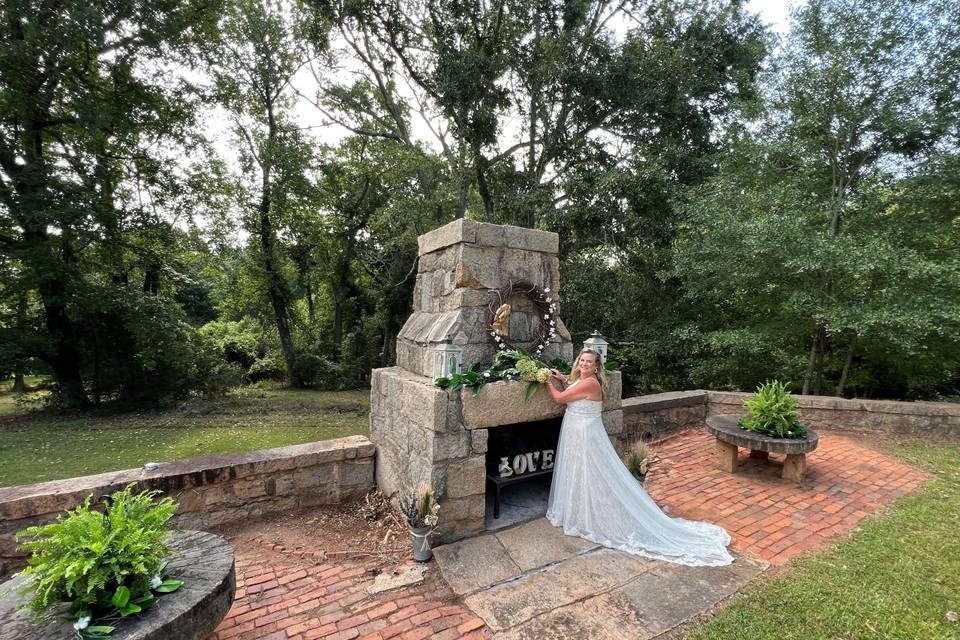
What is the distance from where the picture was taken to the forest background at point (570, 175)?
20.1ft

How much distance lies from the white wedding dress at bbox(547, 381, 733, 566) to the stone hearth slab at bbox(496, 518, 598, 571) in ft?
0.31

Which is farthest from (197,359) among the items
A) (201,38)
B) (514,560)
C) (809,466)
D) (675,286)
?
(809,466)

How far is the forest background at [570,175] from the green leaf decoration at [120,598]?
7892mm

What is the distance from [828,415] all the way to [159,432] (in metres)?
12.4

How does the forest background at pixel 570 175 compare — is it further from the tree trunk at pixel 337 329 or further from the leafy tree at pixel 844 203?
the tree trunk at pixel 337 329

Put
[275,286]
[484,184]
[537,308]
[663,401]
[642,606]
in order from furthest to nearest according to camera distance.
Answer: [275,286] → [484,184] → [663,401] → [537,308] → [642,606]

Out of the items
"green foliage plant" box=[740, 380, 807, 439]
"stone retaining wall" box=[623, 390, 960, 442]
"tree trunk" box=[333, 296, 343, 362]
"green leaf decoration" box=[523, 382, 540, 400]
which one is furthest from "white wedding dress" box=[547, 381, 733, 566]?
"tree trunk" box=[333, 296, 343, 362]

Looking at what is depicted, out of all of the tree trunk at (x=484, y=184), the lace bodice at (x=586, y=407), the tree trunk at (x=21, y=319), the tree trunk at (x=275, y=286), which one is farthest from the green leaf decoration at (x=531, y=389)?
the tree trunk at (x=275, y=286)


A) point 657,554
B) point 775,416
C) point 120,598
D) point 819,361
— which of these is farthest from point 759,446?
point 120,598

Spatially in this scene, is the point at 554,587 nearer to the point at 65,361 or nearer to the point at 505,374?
the point at 505,374

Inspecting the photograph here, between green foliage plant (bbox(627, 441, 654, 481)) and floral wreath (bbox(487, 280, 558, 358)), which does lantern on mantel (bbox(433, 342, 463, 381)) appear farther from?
green foliage plant (bbox(627, 441, 654, 481))

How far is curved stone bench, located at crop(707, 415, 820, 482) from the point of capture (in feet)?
14.3

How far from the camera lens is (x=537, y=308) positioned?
4.45 m

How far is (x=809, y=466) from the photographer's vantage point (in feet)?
16.4
